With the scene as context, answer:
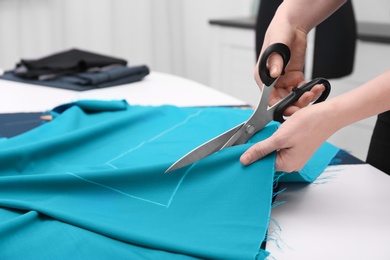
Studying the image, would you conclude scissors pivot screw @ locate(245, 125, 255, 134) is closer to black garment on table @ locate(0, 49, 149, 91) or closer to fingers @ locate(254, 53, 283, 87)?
fingers @ locate(254, 53, 283, 87)

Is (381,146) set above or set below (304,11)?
below

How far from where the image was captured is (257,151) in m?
0.91

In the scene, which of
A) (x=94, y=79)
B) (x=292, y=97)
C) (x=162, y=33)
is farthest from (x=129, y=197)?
(x=162, y=33)

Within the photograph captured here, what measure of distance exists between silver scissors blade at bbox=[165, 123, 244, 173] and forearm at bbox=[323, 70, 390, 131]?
19cm

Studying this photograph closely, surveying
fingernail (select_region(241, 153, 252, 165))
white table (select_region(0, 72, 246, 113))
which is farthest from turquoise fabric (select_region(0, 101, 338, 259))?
white table (select_region(0, 72, 246, 113))

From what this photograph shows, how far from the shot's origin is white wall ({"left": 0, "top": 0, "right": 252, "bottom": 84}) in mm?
3139

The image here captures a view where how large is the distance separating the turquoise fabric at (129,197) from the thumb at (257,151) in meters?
0.01

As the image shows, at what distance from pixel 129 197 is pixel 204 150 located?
15 centimetres

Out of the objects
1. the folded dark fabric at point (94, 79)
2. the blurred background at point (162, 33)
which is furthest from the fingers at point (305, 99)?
the blurred background at point (162, 33)

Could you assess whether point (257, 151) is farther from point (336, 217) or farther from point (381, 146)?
point (381, 146)

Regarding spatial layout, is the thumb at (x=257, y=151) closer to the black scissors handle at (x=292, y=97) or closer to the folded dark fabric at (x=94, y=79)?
the black scissors handle at (x=292, y=97)

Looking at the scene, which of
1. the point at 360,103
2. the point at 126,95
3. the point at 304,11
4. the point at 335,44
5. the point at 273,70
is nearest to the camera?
the point at 360,103

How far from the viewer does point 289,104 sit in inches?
40.6

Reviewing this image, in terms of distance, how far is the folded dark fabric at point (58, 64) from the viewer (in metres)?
1.94
